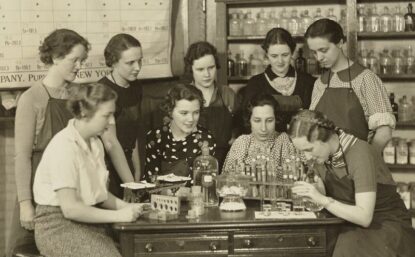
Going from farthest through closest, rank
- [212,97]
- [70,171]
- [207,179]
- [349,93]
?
[212,97] → [349,93] → [207,179] → [70,171]

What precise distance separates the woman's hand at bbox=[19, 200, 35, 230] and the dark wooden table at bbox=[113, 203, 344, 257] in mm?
707

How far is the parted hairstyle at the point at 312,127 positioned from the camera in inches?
118

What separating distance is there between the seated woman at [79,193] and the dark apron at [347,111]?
61.8 inches

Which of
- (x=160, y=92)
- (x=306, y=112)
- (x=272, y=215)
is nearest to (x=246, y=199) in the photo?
(x=272, y=215)

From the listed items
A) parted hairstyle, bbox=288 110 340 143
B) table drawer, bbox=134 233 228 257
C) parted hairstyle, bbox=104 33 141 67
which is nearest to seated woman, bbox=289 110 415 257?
parted hairstyle, bbox=288 110 340 143

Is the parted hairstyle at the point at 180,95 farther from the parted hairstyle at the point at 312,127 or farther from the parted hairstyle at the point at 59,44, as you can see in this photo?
the parted hairstyle at the point at 312,127

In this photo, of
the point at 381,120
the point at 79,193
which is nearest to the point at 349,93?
the point at 381,120

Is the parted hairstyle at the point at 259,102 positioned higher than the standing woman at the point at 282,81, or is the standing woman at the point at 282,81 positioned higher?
the standing woman at the point at 282,81

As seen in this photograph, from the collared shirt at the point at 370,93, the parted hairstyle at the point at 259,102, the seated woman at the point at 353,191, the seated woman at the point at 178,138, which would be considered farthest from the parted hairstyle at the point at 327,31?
the seated woman at the point at 353,191

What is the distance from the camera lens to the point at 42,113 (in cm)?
364

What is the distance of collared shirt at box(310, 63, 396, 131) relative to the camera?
3.90m

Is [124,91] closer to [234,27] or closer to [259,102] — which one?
[259,102]

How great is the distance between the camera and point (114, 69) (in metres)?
4.08

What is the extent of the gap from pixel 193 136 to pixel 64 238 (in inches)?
43.0
